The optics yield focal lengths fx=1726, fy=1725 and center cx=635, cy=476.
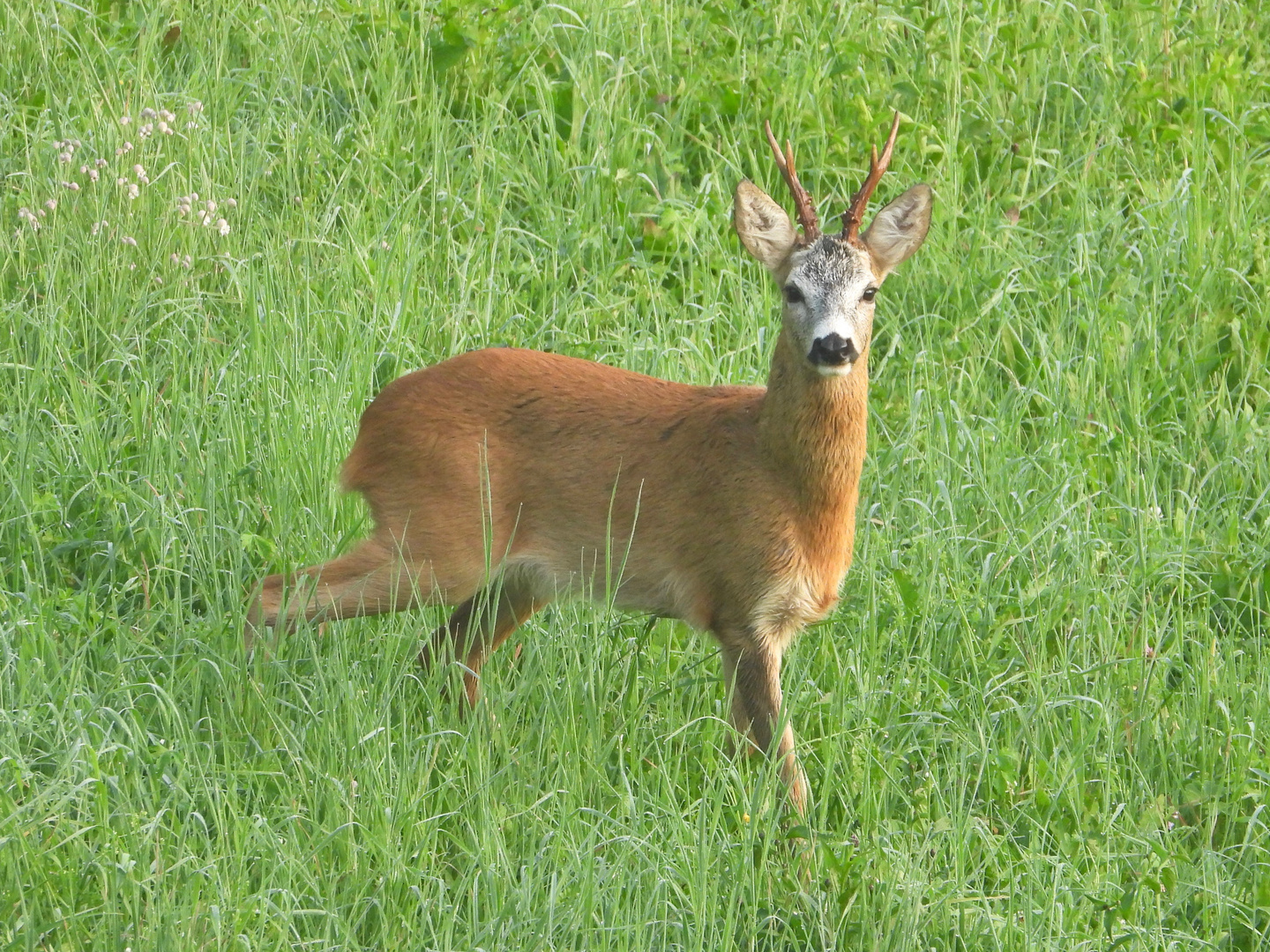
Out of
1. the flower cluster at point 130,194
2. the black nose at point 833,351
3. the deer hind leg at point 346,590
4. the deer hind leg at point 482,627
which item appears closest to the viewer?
the black nose at point 833,351

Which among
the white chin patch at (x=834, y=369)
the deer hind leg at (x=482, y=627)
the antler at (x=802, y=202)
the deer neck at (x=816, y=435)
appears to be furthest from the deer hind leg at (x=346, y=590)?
the antler at (x=802, y=202)

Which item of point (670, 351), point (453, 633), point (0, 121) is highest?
point (0, 121)

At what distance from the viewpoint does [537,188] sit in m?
6.09

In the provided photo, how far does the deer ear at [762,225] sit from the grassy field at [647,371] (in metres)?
0.91

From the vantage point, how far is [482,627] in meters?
4.61

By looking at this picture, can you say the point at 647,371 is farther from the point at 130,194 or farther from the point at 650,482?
the point at 130,194

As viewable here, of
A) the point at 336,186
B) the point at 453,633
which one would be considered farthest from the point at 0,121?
the point at 453,633

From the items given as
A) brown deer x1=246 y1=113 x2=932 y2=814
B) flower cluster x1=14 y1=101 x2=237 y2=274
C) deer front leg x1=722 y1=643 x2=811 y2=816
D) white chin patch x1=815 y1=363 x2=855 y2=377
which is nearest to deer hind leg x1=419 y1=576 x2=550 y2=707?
brown deer x1=246 y1=113 x2=932 y2=814

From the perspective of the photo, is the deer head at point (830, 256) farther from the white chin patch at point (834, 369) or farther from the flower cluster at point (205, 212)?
the flower cluster at point (205, 212)

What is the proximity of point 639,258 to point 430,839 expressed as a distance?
2.79 meters

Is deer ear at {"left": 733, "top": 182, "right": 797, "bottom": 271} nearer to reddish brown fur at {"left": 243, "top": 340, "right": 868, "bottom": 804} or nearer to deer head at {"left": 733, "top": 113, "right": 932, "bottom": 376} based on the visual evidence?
deer head at {"left": 733, "top": 113, "right": 932, "bottom": 376}

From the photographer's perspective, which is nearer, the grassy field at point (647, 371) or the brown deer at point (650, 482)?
the grassy field at point (647, 371)

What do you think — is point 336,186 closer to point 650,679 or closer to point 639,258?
point 639,258

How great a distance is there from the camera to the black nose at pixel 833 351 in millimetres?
3865
